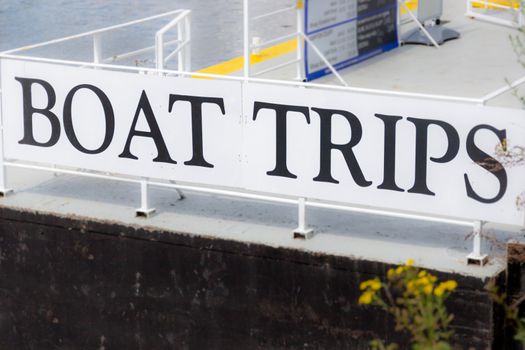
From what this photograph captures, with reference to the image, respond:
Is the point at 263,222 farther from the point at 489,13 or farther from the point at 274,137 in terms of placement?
the point at 489,13

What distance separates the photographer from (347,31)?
12492 mm

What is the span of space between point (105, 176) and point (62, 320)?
3.32ft

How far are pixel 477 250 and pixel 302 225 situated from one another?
1110 millimetres

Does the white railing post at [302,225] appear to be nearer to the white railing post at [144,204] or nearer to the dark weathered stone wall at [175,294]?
the dark weathered stone wall at [175,294]

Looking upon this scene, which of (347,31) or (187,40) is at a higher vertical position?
(187,40)

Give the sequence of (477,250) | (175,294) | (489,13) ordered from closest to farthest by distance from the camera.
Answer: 1. (477,250)
2. (175,294)
3. (489,13)

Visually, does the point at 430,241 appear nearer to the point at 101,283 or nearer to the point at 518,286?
the point at 518,286

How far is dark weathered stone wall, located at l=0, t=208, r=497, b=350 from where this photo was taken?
7371 mm

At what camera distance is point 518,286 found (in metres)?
7.07

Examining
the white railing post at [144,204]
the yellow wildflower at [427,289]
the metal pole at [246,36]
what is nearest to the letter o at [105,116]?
the white railing post at [144,204]

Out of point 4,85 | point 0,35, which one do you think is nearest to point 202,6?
point 0,35

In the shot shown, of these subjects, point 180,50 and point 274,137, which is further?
point 180,50

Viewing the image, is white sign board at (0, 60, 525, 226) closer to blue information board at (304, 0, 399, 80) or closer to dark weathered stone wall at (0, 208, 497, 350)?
dark weathered stone wall at (0, 208, 497, 350)

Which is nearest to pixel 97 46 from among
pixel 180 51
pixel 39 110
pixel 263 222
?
pixel 180 51
